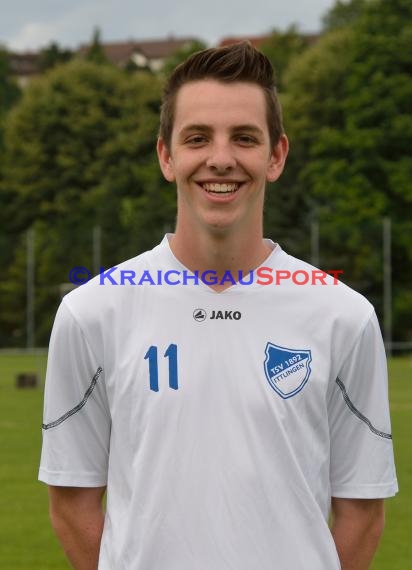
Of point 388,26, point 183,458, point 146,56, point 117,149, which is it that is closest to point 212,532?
point 183,458

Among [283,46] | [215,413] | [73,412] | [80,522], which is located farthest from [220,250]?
[283,46]

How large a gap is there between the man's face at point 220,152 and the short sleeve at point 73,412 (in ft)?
1.23

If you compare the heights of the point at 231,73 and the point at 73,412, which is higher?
the point at 231,73

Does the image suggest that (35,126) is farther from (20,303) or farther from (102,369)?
(102,369)

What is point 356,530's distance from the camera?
10.0 ft

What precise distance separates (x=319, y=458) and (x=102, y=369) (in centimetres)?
53

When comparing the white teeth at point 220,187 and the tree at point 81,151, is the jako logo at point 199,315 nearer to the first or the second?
the white teeth at point 220,187

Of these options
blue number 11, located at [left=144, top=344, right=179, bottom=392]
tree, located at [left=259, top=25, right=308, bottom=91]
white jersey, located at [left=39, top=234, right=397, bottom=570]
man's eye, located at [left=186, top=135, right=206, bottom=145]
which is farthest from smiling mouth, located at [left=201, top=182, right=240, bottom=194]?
tree, located at [left=259, top=25, right=308, bottom=91]

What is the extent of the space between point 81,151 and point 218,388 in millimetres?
57078

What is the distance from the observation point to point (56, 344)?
118 inches

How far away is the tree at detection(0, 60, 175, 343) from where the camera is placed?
55438mm

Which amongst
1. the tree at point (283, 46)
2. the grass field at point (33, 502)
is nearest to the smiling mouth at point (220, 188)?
the grass field at point (33, 502)

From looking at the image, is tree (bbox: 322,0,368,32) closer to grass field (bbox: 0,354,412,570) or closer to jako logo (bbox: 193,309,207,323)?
grass field (bbox: 0,354,412,570)

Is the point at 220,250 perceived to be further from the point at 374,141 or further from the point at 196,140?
the point at 374,141
